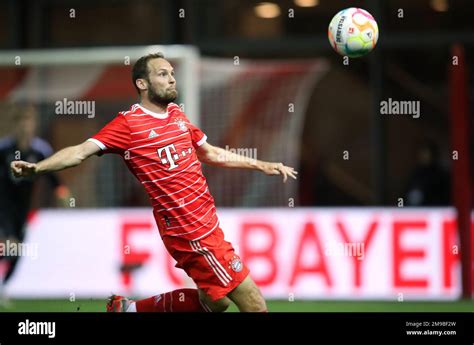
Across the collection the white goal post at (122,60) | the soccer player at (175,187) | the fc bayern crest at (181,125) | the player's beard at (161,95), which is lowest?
the soccer player at (175,187)

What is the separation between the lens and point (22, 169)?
6797mm

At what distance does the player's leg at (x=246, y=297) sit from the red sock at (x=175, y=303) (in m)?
0.31

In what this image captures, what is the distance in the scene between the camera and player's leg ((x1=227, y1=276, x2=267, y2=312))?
7406mm

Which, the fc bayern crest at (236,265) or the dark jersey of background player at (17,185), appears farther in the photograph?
the dark jersey of background player at (17,185)

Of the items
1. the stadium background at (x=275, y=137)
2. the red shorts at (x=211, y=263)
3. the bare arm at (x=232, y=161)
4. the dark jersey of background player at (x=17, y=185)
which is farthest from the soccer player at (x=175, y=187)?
the dark jersey of background player at (x=17, y=185)

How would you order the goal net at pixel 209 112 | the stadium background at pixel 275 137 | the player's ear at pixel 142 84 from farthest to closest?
the goal net at pixel 209 112 < the stadium background at pixel 275 137 < the player's ear at pixel 142 84

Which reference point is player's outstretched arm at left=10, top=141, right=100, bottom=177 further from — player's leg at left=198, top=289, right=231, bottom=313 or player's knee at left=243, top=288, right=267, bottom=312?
player's knee at left=243, top=288, right=267, bottom=312

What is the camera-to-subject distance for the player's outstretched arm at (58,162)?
6801 mm

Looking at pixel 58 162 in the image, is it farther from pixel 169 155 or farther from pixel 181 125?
pixel 181 125

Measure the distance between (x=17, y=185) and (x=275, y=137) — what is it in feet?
10.3

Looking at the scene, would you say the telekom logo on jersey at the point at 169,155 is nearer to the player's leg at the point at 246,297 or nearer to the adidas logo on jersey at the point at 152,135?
the adidas logo on jersey at the point at 152,135
